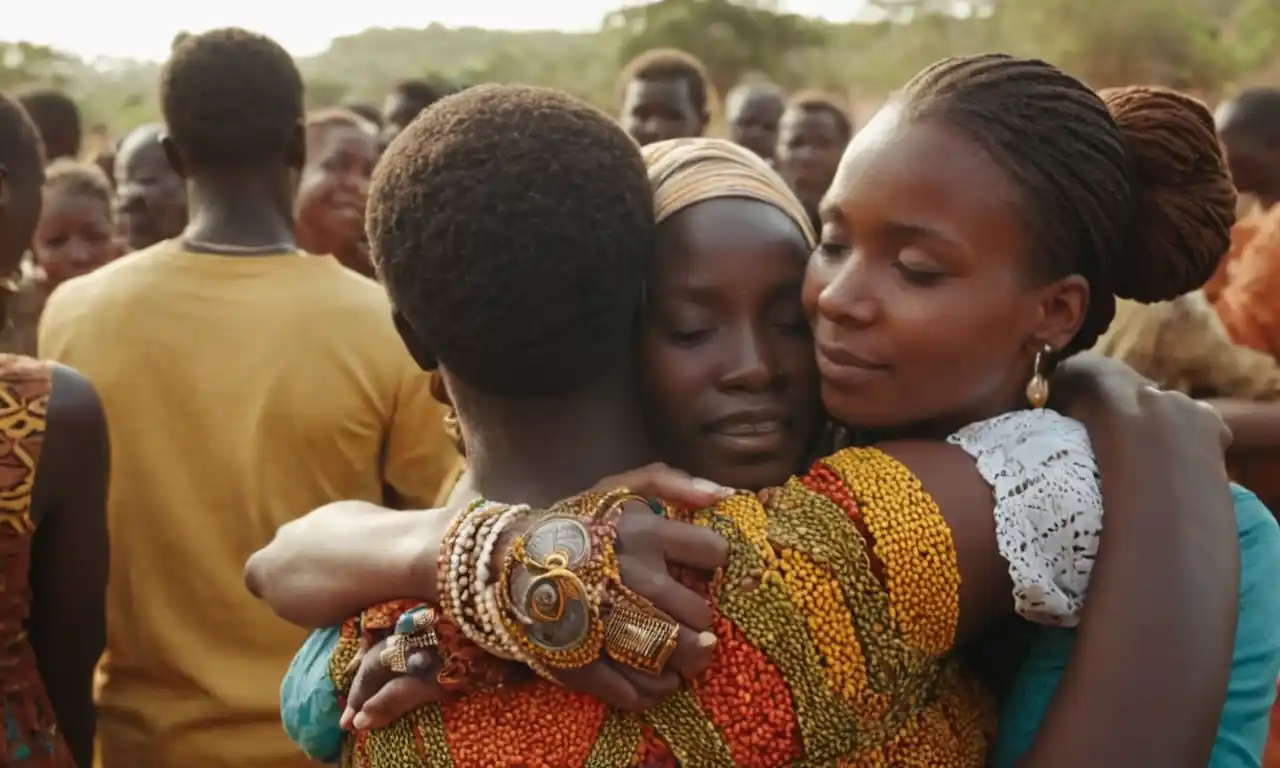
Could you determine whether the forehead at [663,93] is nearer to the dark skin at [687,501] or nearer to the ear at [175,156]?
the ear at [175,156]

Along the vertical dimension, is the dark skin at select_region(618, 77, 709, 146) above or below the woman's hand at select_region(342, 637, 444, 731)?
below

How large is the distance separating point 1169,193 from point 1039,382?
0.31 m

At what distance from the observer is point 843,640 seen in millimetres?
1353

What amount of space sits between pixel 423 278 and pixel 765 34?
33275 millimetres

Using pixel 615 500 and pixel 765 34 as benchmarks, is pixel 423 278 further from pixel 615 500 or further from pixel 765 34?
pixel 765 34

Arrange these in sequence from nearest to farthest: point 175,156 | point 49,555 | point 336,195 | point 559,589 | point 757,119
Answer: point 559,589
point 49,555
point 175,156
point 336,195
point 757,119

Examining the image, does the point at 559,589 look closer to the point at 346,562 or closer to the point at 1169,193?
the point at 346,562

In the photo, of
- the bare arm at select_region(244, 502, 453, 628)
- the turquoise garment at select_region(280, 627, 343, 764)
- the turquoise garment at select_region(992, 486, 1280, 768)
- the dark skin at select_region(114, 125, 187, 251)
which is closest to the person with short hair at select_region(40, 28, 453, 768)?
the bare arm at select_region(244, 502, 453, 628)

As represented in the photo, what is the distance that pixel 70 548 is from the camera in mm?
2484

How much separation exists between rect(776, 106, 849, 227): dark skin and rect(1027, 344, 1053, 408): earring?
6.26 m

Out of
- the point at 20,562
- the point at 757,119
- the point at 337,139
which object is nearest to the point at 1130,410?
the point at 20,562

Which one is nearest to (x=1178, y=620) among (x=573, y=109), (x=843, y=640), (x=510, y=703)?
(x=843, y=640)

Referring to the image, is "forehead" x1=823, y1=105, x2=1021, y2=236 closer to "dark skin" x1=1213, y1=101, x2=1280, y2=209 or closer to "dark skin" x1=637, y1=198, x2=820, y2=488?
"dark skin" x1=637, y1=198, x2=820, y2=488

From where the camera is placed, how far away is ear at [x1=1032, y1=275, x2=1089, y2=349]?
5.17 feet
